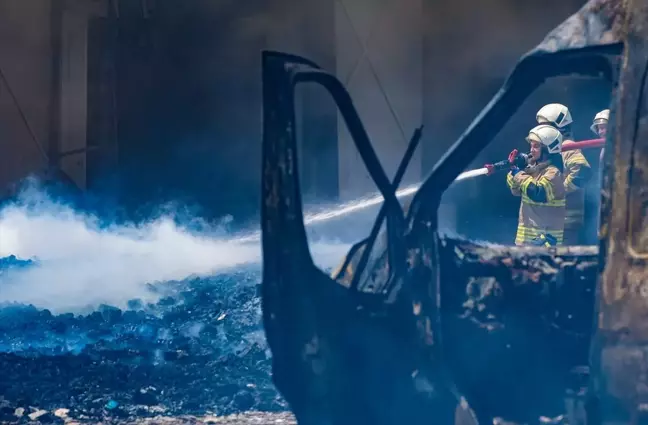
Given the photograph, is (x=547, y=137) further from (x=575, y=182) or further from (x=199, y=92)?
(x=199, y=92)

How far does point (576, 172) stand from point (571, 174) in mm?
30

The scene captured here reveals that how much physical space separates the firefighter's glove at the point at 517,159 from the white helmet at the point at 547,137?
111 mm

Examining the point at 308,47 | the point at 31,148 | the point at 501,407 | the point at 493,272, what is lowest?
the point at 501,407

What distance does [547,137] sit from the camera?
12.7 ft

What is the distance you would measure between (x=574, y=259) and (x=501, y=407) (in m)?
0.67

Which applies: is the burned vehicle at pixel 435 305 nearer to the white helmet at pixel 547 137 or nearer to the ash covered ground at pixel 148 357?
the ash covered ground at pixel 148 357

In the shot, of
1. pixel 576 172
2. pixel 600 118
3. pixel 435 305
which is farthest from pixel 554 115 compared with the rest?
pixel 435 305

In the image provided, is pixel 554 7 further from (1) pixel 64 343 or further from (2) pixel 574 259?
(1) pixel 64 343

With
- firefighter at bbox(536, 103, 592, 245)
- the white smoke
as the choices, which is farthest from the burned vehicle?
firefighter at bbox(536, 103, 592, 245)

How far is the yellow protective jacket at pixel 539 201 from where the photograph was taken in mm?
3832

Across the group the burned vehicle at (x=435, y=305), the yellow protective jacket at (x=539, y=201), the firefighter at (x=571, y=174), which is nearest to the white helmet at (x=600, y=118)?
the firefighter at (x=571, y=174)

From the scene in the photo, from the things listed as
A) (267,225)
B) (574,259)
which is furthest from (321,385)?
(574,259)

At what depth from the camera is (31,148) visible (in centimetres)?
341

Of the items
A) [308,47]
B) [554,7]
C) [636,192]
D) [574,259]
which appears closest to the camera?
[636,192]
